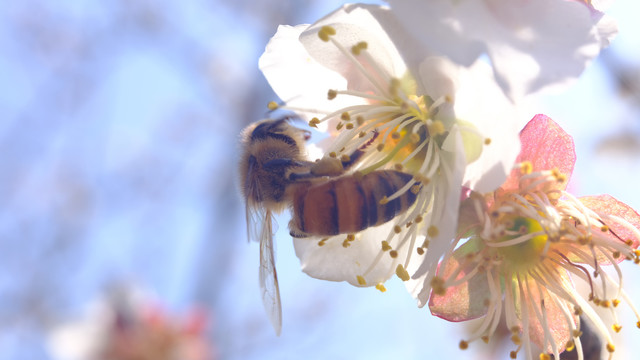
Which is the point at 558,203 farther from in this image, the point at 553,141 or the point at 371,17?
the point at 371,17

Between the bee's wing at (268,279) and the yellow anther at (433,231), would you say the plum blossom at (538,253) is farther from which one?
the bee's wing at (268,279)

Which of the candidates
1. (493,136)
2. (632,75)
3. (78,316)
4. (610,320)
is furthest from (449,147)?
(78,316)

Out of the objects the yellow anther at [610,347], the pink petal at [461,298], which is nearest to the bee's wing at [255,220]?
the pink petal at [461,298]

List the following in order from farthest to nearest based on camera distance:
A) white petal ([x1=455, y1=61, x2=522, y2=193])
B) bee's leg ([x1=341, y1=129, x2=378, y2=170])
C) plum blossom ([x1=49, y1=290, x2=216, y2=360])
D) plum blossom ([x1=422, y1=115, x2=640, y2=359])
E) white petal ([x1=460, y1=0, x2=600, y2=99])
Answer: plum blossom ([x1=49, y1=290, x2=216, y2=360]) < bee's leg ([x1=341, y1=129, x2=378, y2=170]) < plum blossom ([x1=422, y1=115, x2=640, y2=359]) < white petal ([x1=455, y1=61, x2=522, y2=193]) < white petal ([x1=460, y1=0, x2=600, y2=99])

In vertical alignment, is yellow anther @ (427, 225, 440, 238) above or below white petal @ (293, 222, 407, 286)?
above

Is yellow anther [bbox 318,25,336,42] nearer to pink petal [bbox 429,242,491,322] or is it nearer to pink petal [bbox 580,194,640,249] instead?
pink petal [bbox 429,242,491,322]

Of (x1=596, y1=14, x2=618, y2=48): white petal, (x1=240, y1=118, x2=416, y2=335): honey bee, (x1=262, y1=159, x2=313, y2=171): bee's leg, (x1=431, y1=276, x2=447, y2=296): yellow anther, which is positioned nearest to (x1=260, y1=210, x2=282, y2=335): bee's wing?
(x1=240, y1=118, x2=416, y2=335): honey bee
